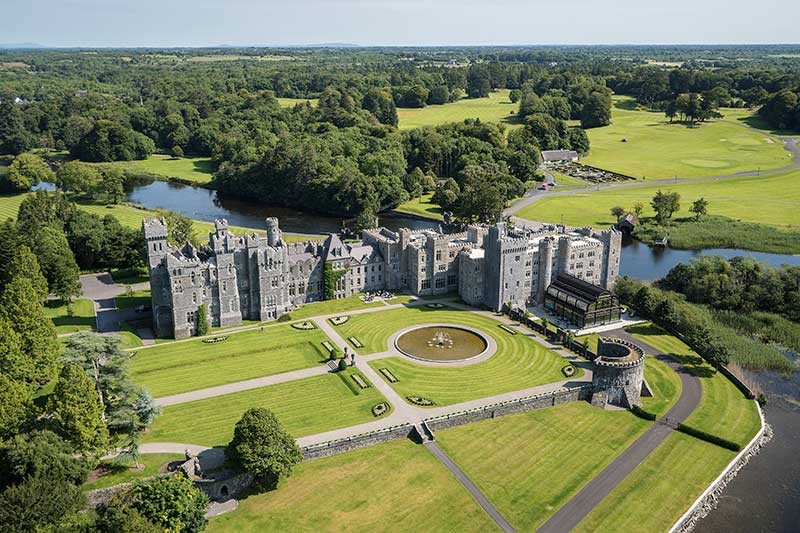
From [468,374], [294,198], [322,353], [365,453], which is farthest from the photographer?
[294,198]

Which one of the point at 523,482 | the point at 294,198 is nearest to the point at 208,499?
the point at 523,482

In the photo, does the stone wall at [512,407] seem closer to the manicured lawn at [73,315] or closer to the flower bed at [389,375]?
the flower bed at [389,375]

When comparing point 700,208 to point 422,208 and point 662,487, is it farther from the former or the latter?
point 662,487

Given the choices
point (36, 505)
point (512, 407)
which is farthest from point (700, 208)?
point (36, 505)

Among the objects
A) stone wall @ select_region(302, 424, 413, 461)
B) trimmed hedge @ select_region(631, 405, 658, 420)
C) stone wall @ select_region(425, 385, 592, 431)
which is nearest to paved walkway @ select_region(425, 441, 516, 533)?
stone wall @ select_region(302, 424, 413, 461)

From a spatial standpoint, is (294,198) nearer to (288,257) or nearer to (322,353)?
(288,257)

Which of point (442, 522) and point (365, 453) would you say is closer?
point (442, 522)

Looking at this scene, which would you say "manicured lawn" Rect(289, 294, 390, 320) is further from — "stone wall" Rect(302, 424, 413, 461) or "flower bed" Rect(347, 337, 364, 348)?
"stone wall" Rect(302, 424, 413, 461)
